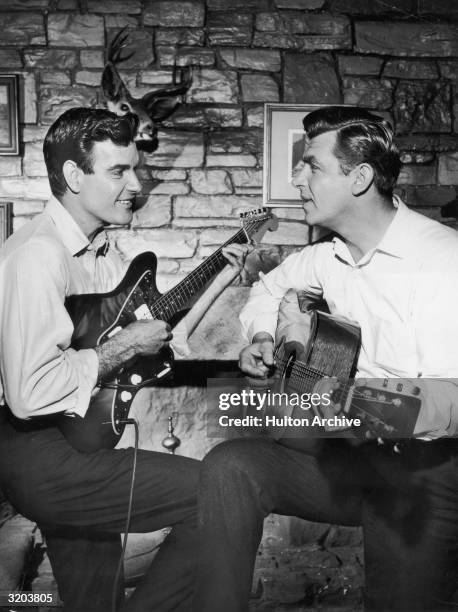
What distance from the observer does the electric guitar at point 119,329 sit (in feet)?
6.05

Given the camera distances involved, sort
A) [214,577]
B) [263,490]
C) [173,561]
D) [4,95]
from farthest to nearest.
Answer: [4,95]
[173,561]
[263,490]
[214,577]

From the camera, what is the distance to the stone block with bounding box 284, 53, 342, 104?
2.27 meters

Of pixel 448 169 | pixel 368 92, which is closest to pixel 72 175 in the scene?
pixel 368 92

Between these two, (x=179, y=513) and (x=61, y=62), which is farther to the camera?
(x=61, y=62)

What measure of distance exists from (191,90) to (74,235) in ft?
2.44

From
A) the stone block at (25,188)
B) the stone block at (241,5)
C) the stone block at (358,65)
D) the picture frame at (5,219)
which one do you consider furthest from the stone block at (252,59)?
the picture frame at (5,219)

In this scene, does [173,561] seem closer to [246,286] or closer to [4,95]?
[246,286]

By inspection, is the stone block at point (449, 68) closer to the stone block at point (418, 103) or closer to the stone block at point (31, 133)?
the stone block at point (418, 103)

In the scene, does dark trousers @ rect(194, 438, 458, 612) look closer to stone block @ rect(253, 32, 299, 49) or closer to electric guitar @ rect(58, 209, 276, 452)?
electric guitar @ rect(58, 209, 276, 452)

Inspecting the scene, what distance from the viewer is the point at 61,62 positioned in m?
2.20

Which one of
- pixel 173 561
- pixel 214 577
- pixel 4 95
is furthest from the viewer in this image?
pixel 4 95

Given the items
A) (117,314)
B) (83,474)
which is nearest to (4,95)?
(117,314)

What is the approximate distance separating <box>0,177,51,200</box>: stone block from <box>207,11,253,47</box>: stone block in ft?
2.62

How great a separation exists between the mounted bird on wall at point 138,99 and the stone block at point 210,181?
0.20 meters
